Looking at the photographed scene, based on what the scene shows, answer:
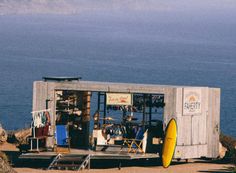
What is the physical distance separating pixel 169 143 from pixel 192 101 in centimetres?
186

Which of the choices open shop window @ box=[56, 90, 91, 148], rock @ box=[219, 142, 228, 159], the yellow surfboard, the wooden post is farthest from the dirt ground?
open shop window @ box=[56, 90, 91, 148]

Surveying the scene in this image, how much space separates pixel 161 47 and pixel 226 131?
121 m

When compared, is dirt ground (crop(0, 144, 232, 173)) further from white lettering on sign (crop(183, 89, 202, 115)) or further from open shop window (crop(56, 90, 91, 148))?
open shop window (crop(56, 90, 91, 148))

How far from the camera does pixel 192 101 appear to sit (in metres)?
33.5

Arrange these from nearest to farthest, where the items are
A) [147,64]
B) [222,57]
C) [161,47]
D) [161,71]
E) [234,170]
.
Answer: [234,170] < [161,71] < [147,64] < [222,57] < [161,47]

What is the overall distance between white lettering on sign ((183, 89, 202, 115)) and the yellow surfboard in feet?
2.72

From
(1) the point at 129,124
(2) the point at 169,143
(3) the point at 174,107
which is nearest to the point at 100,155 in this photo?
(1) the point at 129,124

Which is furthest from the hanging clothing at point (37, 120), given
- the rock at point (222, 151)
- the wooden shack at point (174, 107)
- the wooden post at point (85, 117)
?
the rock at point (222, 151)

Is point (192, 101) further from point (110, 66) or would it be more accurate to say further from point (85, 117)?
point (110, 66)

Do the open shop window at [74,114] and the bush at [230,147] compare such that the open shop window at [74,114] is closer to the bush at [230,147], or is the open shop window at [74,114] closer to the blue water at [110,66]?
the bush at [230,147]

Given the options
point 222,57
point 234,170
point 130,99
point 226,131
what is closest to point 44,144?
point 130,99

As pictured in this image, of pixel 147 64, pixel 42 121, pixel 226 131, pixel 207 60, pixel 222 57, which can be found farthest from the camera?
pixel 222 57

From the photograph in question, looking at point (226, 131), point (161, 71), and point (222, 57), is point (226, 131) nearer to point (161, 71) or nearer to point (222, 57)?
point (161, 71)

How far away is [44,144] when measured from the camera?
110 ft
